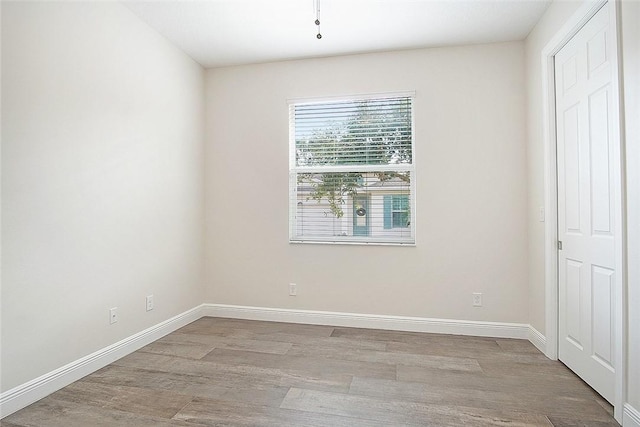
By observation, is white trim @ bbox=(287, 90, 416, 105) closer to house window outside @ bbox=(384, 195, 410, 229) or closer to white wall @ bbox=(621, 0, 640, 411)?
house window outside @ bbox=(384, 195, 410, 229)

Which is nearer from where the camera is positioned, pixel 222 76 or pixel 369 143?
pixel 369 143

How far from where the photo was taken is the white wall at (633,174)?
1713mm

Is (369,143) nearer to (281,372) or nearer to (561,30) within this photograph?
(561,30)

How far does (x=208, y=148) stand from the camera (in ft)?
12.7

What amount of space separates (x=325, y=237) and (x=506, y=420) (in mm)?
2181

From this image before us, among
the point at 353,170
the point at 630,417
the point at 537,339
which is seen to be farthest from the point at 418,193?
the point at 630,417

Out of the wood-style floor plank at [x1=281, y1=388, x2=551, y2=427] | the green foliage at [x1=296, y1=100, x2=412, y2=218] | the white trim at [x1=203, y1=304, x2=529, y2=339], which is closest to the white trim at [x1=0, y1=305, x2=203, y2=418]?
the white trim at [x1=203, y1=304, x2=529, y2=339]

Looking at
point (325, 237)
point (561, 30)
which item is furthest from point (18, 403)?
point (561, 30)

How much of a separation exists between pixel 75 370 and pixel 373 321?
2.44 metres

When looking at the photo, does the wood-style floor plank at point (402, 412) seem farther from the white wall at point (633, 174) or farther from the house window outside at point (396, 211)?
the house window outside at point (396, 211)

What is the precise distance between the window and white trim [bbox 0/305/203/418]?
154cm

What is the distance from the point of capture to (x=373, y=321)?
3447 mm

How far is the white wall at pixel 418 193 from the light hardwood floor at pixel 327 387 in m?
0.54

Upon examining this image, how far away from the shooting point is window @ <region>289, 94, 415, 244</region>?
3459 mm
